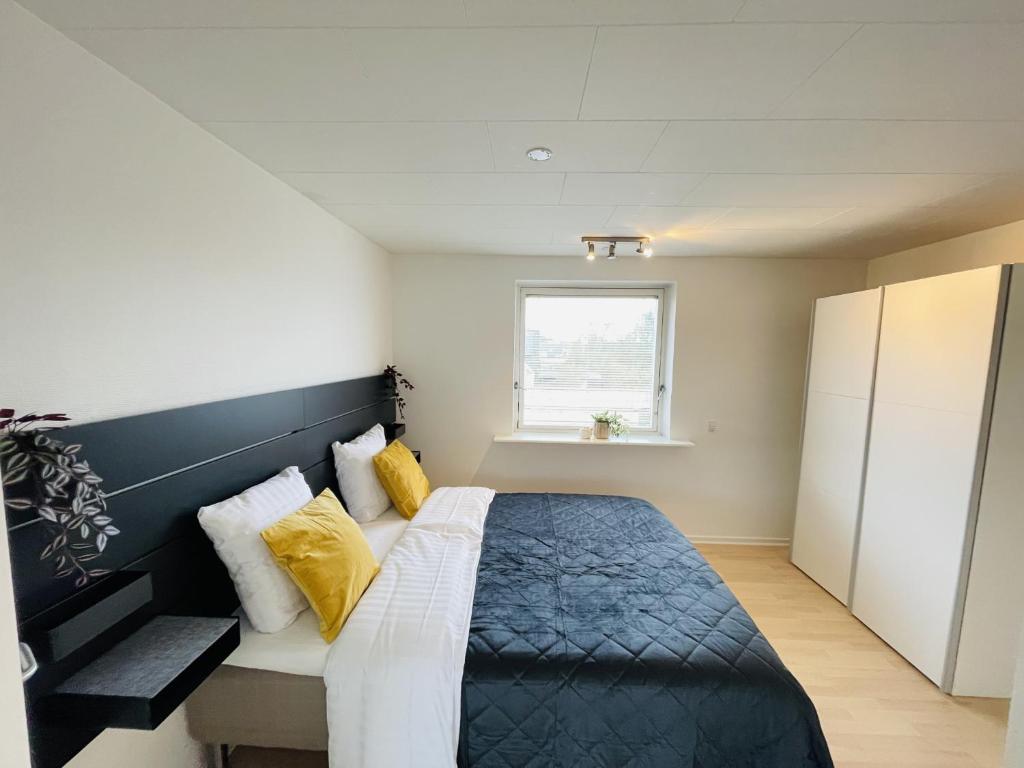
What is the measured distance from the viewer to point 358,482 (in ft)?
7.91

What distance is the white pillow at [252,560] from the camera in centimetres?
142

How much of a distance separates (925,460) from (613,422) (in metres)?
1.87

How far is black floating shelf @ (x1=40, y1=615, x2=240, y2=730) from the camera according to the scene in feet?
3.15

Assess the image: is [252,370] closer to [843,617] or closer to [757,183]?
[757,183]

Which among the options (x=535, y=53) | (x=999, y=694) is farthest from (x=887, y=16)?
(x=999, y=694)

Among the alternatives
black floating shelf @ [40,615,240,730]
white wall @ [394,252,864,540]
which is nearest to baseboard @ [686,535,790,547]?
white wall @ [394,252,864,540]

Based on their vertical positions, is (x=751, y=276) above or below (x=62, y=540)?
above

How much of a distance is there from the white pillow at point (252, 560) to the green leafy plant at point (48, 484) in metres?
0.47

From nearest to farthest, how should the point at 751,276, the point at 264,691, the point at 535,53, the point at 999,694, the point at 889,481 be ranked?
the point at 535,53 < the point at 264,691 < the point at 999,694 < the point at 889,481 < the point at 751,276

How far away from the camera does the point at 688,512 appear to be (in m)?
3.46

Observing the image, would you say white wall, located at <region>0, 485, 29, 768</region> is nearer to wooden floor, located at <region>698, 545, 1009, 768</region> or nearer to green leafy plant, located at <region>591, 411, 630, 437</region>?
wooden floor, located at <region>698, 545, 1009, 768</region>

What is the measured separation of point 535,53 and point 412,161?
76cm

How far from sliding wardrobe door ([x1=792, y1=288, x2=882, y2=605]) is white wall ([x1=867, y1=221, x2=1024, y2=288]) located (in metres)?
0.56

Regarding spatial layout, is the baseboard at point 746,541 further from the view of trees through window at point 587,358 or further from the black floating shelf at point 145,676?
the black floating shelf at point 145,676
